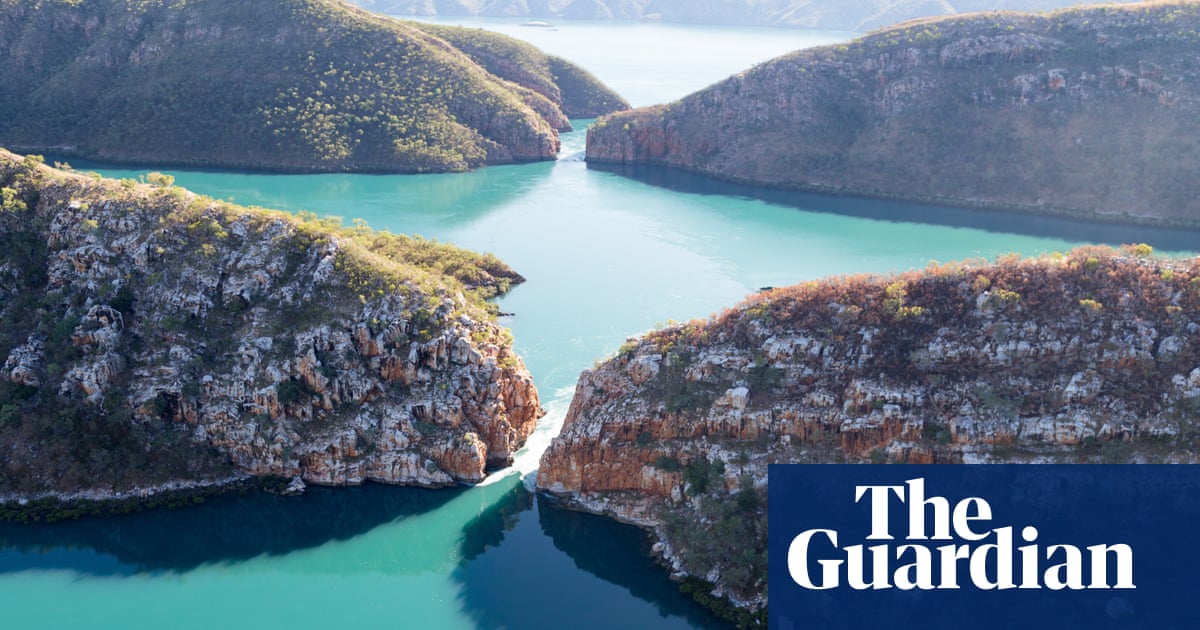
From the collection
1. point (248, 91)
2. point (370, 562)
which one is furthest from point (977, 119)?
point (370, 562)

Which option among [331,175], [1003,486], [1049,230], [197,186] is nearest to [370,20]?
[331,175]

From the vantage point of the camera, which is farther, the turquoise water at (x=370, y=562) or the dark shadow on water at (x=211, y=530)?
the dark shadow on water at (x=211, y=530)

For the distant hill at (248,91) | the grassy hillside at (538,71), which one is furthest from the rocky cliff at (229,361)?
the grassy hillside at (538,71)

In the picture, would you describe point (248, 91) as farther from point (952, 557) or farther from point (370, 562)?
point (952, 557)

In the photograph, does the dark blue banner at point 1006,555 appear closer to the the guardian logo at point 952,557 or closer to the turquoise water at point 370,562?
the the guardian logo at point 952,557

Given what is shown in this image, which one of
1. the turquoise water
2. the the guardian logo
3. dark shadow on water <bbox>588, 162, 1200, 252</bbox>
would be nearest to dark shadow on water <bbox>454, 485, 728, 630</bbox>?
the turquoise water

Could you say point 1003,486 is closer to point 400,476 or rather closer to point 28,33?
point 400,476
